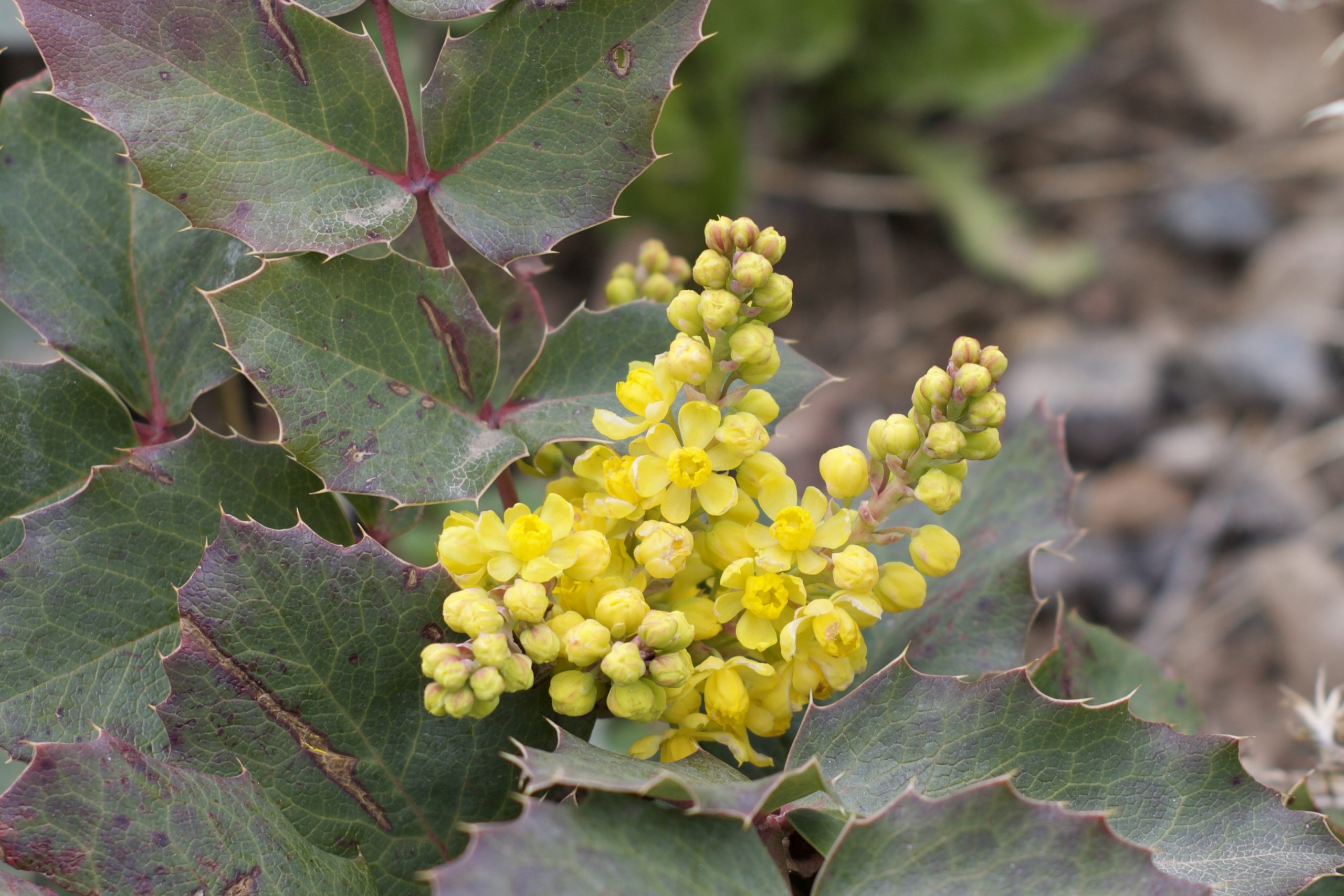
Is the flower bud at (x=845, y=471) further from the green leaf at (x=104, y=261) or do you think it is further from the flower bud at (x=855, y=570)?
the green leaf at (x=104, y=261)

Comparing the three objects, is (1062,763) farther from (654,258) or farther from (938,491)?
(654,258)

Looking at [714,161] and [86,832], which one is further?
[714,161]

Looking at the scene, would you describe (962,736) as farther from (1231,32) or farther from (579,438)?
(1231,32)

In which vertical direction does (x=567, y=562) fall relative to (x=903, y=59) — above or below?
above

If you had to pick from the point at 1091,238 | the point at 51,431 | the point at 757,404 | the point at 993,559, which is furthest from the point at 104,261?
the point at 1091,238

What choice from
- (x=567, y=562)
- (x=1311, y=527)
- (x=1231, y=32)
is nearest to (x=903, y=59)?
(x=1231, y=32)

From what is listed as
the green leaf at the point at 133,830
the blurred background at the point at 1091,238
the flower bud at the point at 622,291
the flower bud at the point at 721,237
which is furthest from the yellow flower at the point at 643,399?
the blurred background at the point at 1091,238

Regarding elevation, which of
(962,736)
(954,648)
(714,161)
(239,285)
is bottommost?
(714,161)
